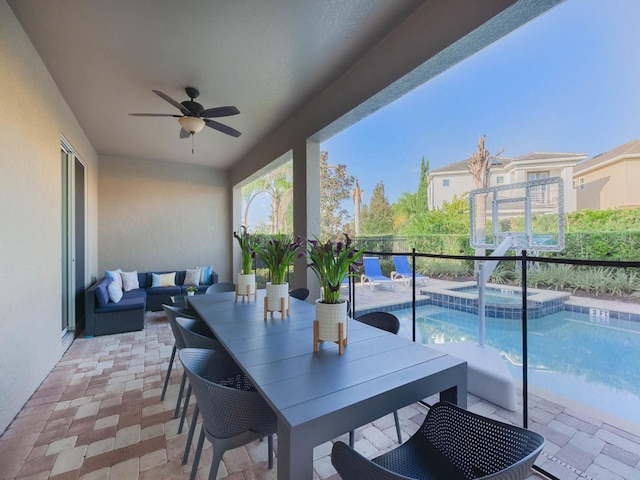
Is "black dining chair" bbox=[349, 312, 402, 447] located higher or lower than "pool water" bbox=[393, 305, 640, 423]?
higher

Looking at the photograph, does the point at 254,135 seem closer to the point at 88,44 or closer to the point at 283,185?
the point at 88,44

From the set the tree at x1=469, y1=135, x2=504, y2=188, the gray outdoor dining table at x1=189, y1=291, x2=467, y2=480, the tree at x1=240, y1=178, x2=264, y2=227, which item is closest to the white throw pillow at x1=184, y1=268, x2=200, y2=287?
the gray outdoor dining table at x1=189, y1=291, x2=467, y2=480

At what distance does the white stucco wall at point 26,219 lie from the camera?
1.98 metres

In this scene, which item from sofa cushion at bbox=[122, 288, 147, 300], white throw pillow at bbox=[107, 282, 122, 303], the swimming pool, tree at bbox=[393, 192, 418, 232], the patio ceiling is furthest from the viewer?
tree at bbox=[393, 192, 418, 232]

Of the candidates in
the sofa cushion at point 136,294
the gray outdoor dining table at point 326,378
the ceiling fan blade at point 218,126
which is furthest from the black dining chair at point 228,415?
the sofa cushion at point 136,294

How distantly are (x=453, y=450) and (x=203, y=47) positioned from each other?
3182 mm

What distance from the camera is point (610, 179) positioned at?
7.48 meters

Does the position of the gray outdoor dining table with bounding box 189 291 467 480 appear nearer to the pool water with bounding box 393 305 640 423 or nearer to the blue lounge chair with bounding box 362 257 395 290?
the pool water with bounding box 393 305 640 423

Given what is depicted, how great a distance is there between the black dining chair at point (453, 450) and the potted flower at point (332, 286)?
1.49ft

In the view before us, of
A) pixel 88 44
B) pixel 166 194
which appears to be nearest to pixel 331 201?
pixel 166 194

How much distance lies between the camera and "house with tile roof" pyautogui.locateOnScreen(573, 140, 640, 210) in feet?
23.2

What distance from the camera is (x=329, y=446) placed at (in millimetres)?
1748

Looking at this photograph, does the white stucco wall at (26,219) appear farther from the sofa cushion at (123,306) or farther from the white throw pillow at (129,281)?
the white throw pillow at (129,281)

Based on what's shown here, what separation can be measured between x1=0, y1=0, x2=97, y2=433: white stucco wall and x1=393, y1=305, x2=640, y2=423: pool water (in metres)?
3.87
